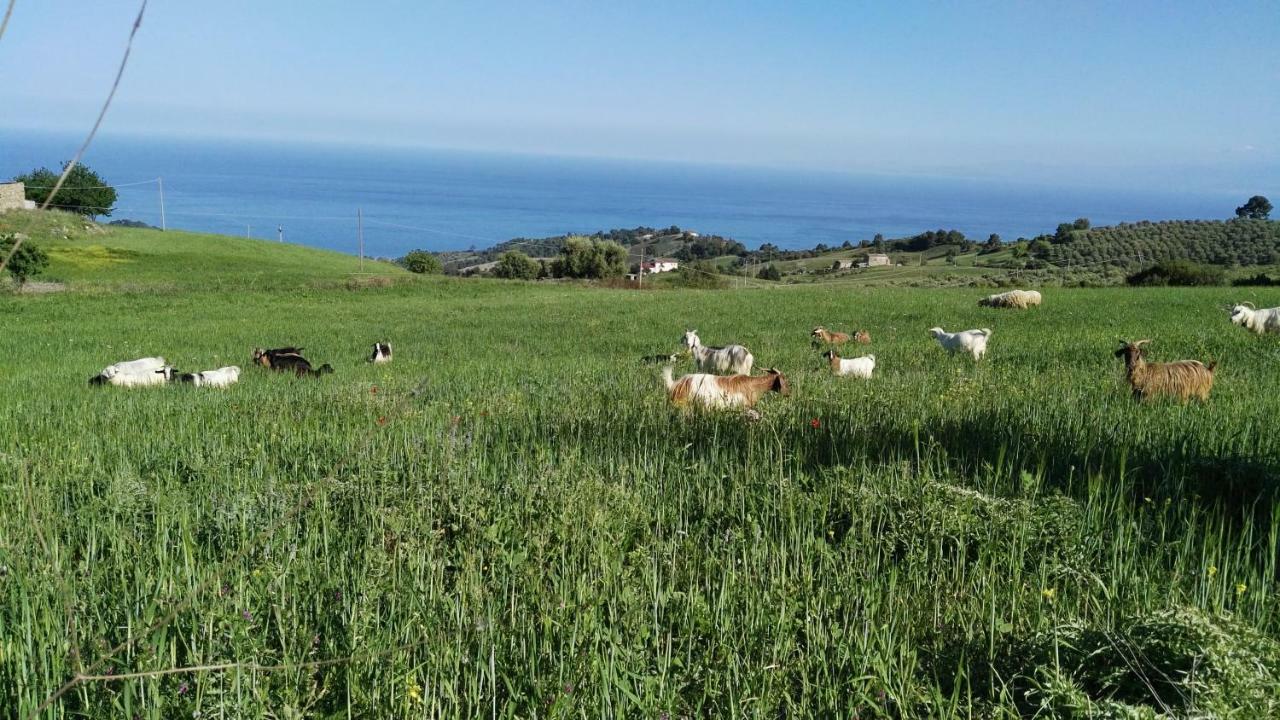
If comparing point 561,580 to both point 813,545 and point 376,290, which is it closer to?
point 813,545

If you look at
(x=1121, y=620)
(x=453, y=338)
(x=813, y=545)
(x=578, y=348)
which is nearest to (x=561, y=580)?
(x=813, y=545)

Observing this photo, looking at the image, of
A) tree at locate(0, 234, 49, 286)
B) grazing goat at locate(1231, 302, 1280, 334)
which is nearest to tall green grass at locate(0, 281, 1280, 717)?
grazing goat at locate(1231, 302, 1280, 334)

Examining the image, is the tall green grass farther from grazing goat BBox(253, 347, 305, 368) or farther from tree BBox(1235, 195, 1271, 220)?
tree BBox(1235, 195, 1271, 220)

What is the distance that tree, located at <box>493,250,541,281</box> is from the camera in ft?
250

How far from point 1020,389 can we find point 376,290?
1662 inches

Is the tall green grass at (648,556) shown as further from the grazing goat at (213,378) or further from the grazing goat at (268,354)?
the grazing goat at (268,354)

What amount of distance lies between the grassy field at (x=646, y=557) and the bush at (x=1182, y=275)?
40362 mm

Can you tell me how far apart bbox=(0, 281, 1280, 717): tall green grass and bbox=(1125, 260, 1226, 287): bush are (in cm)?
4031

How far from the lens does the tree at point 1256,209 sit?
9062cm

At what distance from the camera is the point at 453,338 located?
25844 mm

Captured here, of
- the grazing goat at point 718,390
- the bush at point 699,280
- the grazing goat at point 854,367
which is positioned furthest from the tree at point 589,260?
the grazing goat at point 718,390

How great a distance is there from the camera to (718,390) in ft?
34.4

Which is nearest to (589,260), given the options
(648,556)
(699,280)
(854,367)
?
(699,280)

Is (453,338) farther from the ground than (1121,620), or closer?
closer
